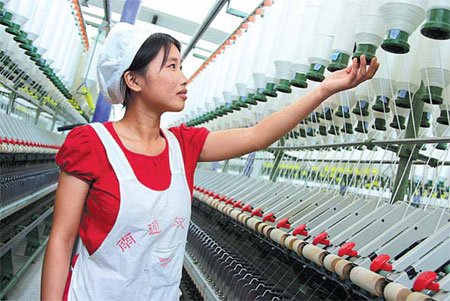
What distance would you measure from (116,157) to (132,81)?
26cm

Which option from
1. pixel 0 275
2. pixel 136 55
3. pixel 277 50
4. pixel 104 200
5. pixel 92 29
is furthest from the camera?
pixel 92 29

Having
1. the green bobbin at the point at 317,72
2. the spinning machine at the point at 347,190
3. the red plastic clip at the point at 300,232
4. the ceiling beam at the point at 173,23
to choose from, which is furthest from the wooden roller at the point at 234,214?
the ceiling beam at the point at 173,23

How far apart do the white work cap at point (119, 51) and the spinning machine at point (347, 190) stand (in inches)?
32.3

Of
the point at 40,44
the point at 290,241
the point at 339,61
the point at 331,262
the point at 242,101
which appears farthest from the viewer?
the point at 40,44

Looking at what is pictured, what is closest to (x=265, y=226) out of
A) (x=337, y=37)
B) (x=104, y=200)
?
(x=337, y=37)

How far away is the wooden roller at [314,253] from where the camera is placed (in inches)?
65.4

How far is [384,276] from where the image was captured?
1.34m

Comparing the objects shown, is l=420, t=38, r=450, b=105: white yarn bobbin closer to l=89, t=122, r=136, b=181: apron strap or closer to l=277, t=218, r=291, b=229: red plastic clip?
l=277, t=218, r=291, b=229: red plastic clip

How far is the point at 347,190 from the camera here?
2.63 meters

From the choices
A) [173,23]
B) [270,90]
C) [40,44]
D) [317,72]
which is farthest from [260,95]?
[173,23]

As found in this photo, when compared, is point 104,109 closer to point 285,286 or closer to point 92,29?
point 285,286

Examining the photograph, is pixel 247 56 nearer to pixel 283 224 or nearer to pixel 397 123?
pixel 397 123

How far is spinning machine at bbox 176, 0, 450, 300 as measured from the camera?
4.77 feet

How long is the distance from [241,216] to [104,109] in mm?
4061
